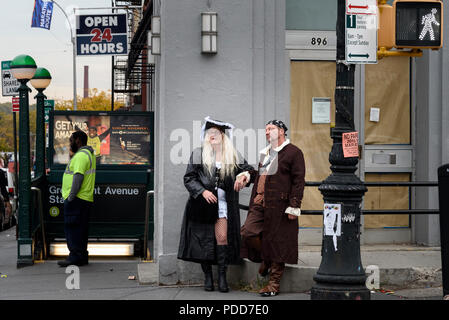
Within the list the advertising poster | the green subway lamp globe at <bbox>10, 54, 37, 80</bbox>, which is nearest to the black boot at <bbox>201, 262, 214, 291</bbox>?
→ the advertising poster

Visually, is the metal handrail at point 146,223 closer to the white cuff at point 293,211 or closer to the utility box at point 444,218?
the white cuff at point 293,211

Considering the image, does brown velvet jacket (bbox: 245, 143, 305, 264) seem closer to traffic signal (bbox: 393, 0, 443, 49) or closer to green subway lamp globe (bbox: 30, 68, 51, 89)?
traffic signal (bbox: 393, 0, 443, 49)

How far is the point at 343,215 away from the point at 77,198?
5.57 meters

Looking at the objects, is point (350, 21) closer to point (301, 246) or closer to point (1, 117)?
point (301, 246)

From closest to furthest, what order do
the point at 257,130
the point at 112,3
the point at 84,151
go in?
the point at 257,130 < the point at 84,151 < the point at 112,3

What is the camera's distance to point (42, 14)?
24.4 metres

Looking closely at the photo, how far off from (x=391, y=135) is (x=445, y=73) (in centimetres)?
109

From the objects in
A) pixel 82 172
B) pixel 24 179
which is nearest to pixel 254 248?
pixel 82 172

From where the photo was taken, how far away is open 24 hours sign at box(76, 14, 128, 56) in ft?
50.4

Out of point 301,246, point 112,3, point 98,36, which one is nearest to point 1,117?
point 112,3

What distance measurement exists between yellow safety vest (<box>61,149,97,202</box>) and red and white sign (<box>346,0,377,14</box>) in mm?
5608

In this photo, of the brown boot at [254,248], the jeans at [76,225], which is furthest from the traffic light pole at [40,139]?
the brown boot at [254,248]

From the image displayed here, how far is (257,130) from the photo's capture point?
9.59 m

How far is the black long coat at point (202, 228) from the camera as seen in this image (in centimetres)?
876
